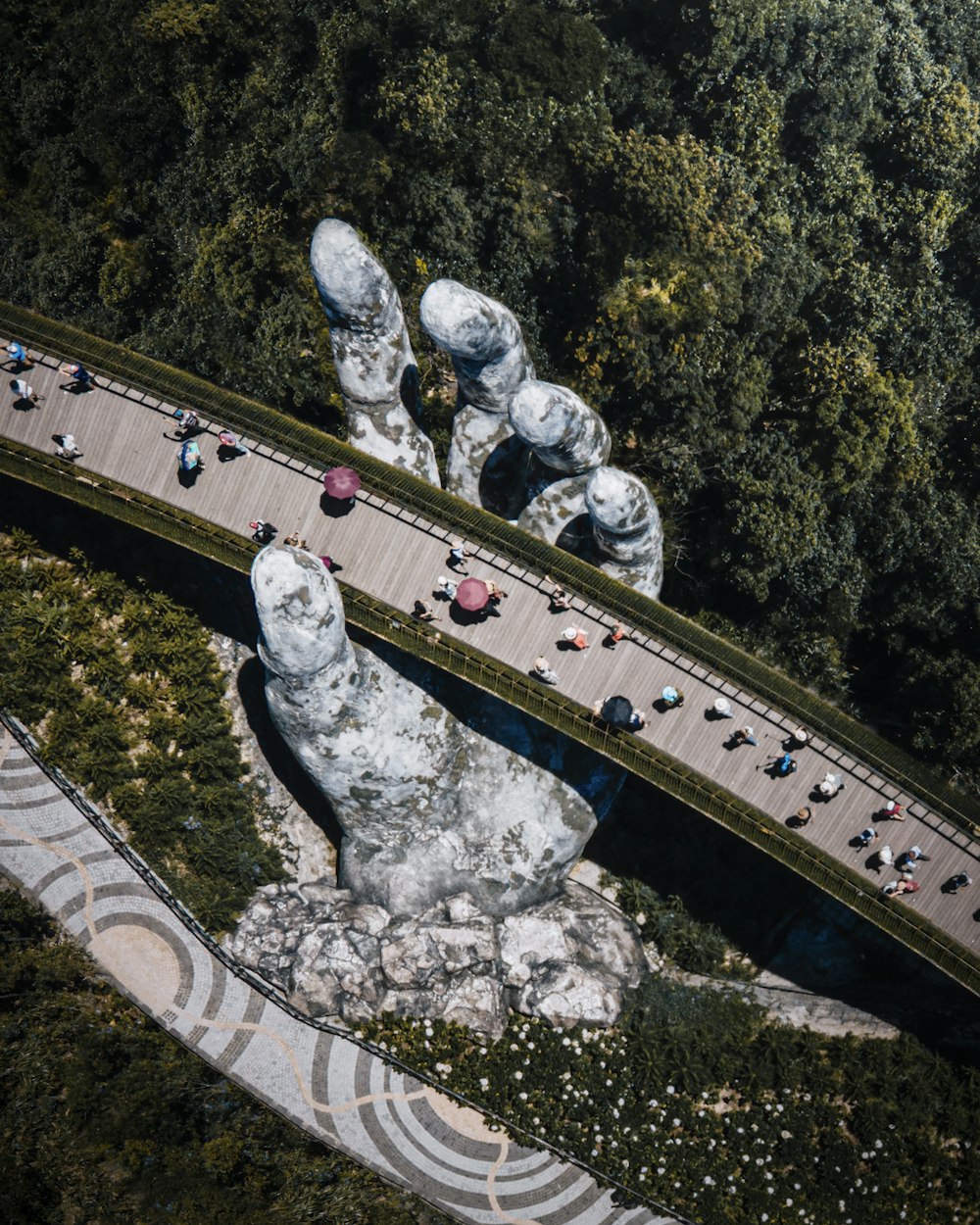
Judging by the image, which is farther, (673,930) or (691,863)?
(691,863)

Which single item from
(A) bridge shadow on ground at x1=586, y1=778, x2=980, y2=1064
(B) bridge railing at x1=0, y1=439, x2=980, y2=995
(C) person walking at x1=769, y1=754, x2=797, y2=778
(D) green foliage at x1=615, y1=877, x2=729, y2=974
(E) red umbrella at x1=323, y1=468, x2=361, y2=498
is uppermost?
(E) red umbrella at x1=323, y1=468, x2=361, y2=498

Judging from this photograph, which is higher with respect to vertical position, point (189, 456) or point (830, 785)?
point (830, 785)

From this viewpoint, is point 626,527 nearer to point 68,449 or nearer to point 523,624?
point 523,624

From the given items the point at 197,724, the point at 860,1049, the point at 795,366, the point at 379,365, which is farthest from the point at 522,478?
the point at 860,1049

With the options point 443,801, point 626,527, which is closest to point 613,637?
point 626,527

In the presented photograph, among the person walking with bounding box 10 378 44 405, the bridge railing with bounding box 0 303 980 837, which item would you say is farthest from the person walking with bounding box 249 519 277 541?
the person walking with bounding box 10 378 44 405

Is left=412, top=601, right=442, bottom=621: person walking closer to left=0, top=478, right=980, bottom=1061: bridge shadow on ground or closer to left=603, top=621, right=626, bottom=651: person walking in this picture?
left=603, top=621, right=626, bottom=651: person walking

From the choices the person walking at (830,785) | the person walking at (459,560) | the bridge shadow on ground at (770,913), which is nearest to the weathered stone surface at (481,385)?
the person walking at (459,560)
